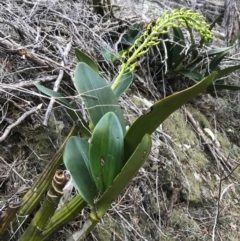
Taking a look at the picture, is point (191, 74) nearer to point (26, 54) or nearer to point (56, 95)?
point (26, 54)

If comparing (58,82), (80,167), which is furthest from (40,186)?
(58,82)

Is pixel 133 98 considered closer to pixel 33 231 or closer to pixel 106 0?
pixel 106 0

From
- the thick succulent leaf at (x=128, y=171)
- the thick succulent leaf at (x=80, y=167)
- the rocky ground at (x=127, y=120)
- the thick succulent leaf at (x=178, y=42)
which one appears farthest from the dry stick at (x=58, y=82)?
the thick succulent leaf at (x=178, y=42)

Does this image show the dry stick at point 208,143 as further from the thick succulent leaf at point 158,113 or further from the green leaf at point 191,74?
the thick succulent leaf at point 158,113

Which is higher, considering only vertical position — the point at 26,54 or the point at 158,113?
the point at 158,113

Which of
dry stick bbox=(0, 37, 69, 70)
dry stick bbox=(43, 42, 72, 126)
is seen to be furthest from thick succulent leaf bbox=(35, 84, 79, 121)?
dry stick bbox=(0, 37, 69, 70)

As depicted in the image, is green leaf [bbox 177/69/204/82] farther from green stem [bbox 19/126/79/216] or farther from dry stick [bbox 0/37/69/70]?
green stem [bbox 19/126/79/216]

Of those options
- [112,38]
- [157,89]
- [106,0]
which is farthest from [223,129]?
[106,0]
